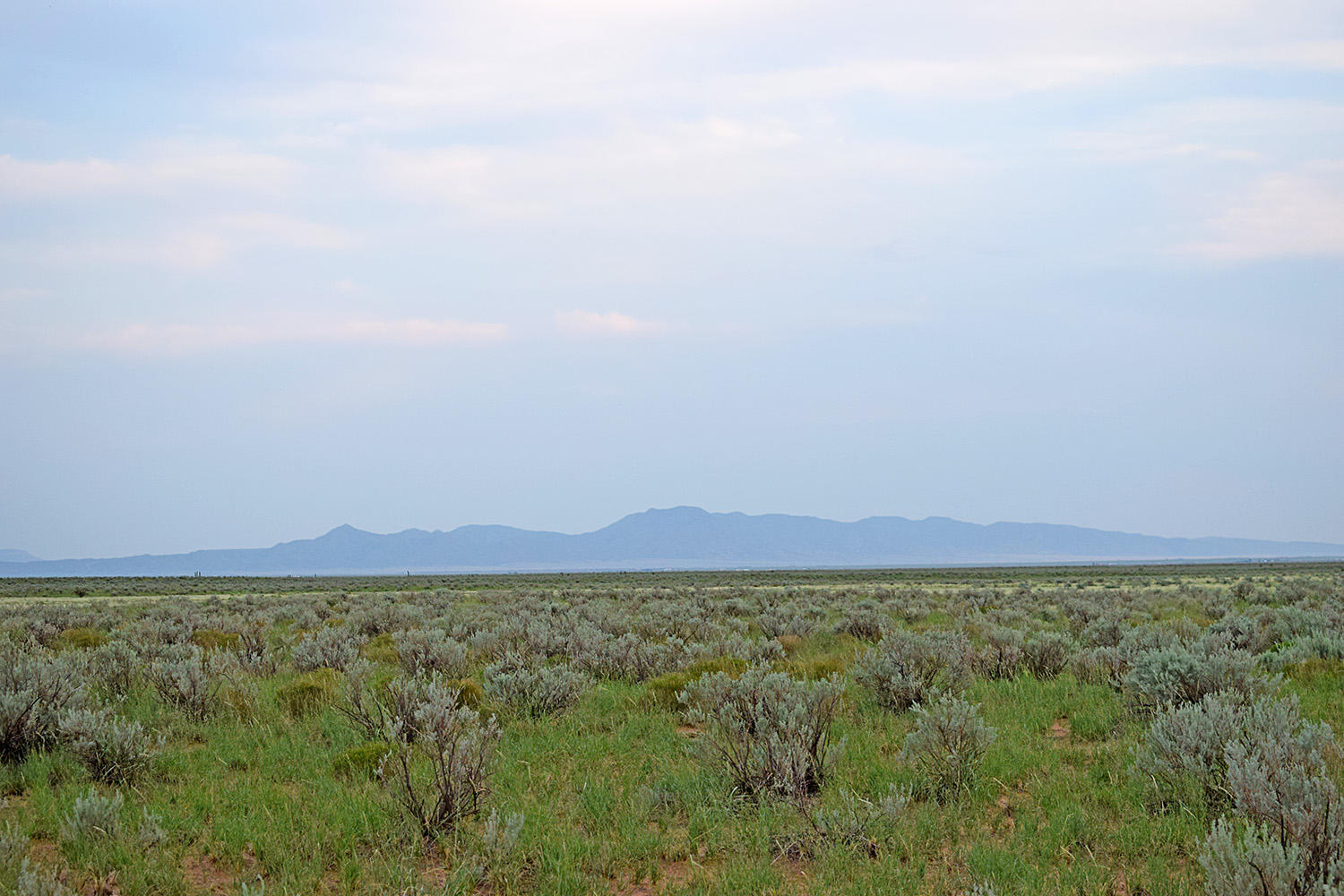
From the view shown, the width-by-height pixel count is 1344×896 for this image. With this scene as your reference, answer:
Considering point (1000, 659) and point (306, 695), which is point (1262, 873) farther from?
point (306, 695)

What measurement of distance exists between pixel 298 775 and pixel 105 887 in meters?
2.50

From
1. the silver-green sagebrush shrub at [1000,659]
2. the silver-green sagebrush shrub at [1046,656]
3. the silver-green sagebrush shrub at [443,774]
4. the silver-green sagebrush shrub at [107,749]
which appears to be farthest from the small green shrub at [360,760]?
the silver-green sagebrush shrub at [1046,656]

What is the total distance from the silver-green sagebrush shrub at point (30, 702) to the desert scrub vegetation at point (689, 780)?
0.03 m

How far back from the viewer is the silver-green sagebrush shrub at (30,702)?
799 centimetres

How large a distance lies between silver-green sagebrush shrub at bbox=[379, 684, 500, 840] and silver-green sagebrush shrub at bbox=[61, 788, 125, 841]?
72.4 inches

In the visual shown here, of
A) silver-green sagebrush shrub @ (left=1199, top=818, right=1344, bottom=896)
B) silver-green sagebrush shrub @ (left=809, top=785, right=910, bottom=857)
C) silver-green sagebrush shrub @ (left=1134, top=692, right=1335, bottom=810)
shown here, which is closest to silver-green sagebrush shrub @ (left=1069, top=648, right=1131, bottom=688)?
silver-green sagebrush shrub @ (left=1134, top=692, right=1335, bottom=810)

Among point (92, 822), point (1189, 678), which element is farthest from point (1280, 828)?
point (92, 822)

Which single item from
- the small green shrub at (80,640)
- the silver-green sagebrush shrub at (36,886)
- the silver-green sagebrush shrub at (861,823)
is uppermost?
the silver-green sagebrush shrub at (36,886)

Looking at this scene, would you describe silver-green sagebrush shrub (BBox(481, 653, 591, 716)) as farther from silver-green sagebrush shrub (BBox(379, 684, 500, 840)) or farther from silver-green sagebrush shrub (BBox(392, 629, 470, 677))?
silver-green sagebrush shrub (BBox(379, 684, 500, 840))

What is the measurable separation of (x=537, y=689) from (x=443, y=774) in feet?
13.7

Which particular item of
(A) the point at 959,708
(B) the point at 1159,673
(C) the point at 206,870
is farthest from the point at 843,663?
(C) the point at 206,870

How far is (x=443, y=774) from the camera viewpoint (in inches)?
249

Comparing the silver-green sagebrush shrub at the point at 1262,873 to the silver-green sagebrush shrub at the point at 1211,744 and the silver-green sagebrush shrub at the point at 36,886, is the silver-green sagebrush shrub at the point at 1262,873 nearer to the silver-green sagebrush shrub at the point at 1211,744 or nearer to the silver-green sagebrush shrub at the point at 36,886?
the silver-green sagebrush shrub at the point at 1211,744

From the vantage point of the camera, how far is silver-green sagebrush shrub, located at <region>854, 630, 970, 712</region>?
9.93 meters
